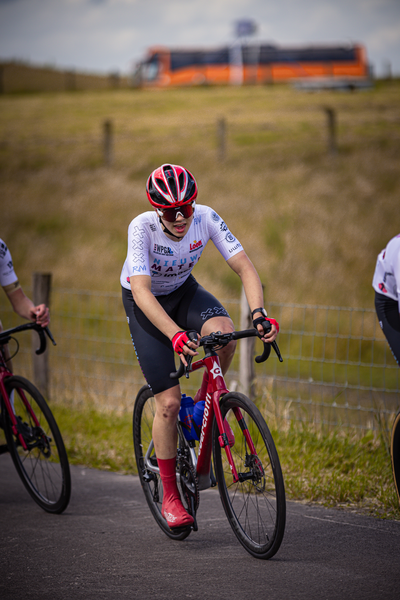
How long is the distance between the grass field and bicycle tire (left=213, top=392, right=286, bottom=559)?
1.07 m

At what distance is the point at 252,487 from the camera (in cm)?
345

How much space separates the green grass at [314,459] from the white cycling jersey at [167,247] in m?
1.98

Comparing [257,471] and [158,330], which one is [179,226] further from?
[257,471]

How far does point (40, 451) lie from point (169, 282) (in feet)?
5.56

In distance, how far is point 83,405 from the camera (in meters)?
6.92

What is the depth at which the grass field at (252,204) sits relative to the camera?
17.2ft

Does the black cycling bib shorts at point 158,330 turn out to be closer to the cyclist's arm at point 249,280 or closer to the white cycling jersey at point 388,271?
the cyclist's arm at point 249,280

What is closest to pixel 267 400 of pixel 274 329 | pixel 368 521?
pixel 368 521

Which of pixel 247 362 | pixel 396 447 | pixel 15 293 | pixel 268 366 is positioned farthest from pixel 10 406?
pixel 268 366

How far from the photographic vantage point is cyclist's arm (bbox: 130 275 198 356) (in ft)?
10.9

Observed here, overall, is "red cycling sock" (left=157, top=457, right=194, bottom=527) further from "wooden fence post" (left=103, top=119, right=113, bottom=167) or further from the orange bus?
the orange bus

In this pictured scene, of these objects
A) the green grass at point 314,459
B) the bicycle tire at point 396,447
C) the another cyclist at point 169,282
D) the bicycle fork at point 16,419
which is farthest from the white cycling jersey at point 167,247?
the green grass at point 314,459

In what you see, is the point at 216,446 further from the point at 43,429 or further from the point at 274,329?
the point at 43,429

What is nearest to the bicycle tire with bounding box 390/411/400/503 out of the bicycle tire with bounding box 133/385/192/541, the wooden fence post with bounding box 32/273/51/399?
the bicycle tire with bounding box 133/385/192/541
